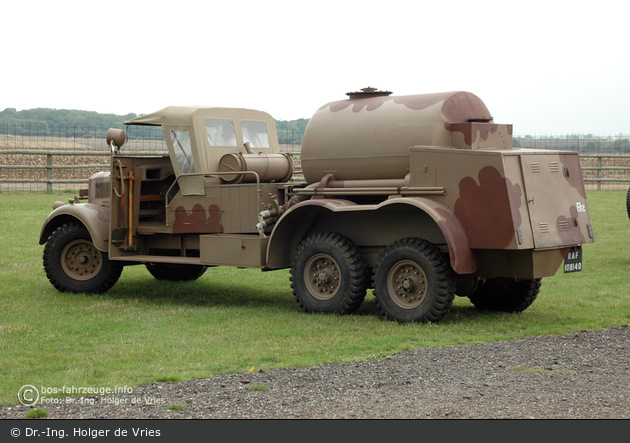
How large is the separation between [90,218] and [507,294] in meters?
5.55

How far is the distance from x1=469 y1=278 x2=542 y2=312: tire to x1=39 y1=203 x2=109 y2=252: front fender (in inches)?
193

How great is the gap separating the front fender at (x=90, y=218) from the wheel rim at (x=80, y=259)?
37 cm

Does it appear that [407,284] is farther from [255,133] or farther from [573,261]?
[255,133]

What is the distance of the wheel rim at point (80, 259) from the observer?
38.7 ft

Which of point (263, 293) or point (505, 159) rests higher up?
point (505, 159)

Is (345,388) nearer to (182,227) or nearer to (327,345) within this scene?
(327,345)

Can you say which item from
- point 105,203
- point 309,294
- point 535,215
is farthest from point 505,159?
point 105,203

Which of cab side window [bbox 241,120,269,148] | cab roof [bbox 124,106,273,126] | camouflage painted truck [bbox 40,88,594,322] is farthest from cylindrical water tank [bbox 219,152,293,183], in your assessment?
cab roof [bbox 124,106,273,126]

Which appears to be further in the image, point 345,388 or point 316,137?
point 316,137

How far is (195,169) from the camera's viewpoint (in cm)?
1096

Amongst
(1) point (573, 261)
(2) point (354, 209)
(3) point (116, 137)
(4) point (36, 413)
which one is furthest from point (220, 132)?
(4) point (36, 413)

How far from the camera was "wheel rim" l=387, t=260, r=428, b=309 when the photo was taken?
9.11 metres

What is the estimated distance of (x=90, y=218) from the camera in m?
11.4

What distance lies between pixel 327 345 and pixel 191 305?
3.31 m
